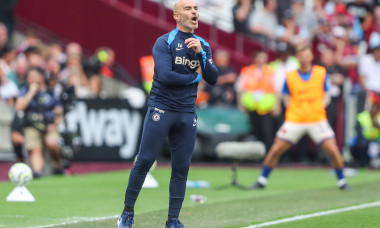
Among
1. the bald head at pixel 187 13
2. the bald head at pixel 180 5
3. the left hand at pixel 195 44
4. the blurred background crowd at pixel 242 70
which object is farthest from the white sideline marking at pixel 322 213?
the blurred background crowd at pixel 242 70

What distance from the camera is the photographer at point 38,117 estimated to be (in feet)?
52.4

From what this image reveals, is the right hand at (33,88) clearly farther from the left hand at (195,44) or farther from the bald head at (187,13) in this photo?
the left hand at (195,44)

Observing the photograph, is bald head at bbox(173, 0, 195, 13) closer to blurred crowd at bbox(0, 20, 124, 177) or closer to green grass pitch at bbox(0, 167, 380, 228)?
green grass pitch at bbox(0, 167, 380, 228)

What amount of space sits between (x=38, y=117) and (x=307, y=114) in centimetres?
531

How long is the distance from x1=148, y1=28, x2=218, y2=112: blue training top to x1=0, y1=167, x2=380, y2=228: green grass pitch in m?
1.60

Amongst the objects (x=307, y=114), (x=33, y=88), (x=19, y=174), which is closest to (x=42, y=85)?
(x=33, y=88)

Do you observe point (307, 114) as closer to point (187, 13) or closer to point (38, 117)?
point (38, 117)

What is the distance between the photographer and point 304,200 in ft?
41.3

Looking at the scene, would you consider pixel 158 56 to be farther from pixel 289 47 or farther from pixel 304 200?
pixel 289 47

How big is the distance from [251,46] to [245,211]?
13168 millimetres

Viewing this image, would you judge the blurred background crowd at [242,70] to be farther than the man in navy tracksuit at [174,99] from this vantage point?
Yes

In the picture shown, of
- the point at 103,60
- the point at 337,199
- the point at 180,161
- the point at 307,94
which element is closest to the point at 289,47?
the point at 103,60

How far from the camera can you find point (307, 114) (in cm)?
1428

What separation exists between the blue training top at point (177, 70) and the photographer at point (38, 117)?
25.6 ft
